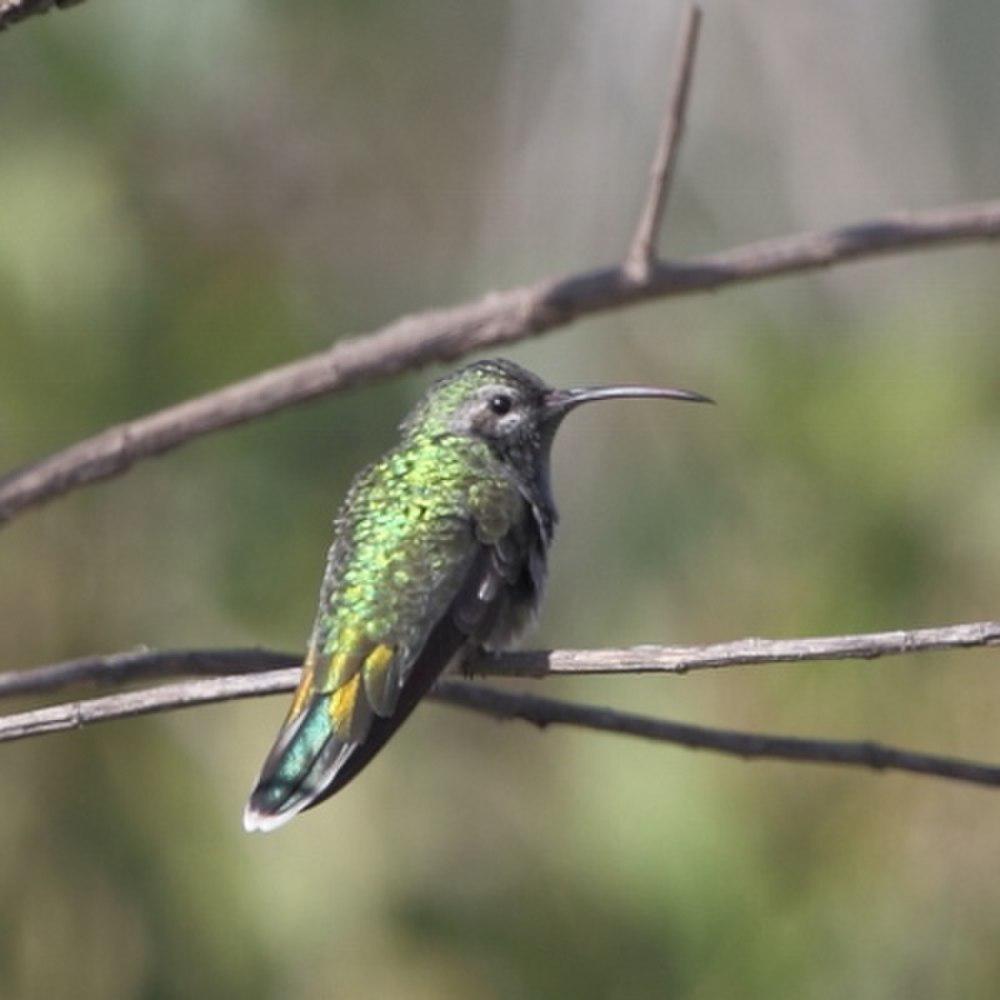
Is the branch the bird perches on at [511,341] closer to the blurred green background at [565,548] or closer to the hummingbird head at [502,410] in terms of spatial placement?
the hummingbird head at [502,410]

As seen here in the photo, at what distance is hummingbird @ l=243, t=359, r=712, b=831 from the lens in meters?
A: 3.25

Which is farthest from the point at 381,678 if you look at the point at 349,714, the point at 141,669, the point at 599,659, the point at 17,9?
Result: the point at 17,9

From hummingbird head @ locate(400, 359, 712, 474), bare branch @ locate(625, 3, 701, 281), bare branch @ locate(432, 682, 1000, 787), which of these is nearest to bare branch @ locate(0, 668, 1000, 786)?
bare branch @ locate(432, 682, 1000, 787)

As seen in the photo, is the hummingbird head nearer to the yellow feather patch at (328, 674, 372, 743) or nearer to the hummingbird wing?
the hummingbird wing

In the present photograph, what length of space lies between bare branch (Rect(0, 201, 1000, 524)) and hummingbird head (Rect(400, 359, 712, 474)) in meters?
0.50

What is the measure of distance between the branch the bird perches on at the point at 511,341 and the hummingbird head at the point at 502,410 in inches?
19.5

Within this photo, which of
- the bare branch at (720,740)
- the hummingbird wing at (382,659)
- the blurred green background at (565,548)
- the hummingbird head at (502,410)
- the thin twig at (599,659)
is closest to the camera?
the thin twig at (599,659)

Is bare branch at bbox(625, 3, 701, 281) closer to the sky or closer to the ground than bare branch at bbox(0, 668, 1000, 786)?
closer to the sky

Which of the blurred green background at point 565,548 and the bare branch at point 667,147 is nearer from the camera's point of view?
the bare branch at point 667,147

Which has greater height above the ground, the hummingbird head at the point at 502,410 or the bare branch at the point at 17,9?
the bare branch at the point at 17,9

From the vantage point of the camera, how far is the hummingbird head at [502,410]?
4.34 meters

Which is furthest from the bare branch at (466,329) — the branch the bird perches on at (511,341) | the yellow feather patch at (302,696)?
the yellow feather patch at (302,696)

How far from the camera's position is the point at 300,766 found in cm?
321

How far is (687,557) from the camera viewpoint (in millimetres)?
5203
